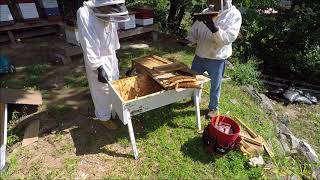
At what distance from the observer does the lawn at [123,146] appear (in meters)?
4.18

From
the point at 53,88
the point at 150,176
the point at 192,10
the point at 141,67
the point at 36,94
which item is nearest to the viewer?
the point at 150,176

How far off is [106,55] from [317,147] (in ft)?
15.6

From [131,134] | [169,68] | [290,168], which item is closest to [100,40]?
[169,68]

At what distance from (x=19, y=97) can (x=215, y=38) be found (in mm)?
3487

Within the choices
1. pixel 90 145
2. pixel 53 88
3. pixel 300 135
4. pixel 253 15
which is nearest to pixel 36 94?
pixel 53 88

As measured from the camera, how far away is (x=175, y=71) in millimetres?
4703

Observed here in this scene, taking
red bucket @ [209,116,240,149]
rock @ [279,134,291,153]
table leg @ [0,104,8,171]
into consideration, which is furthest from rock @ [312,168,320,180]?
table leg @ [0,104,8,171]

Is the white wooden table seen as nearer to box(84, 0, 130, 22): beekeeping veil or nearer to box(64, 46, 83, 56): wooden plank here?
box(84, 0, 130, 22): beekeeping veil

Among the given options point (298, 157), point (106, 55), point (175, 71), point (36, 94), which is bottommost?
point (298, 157)

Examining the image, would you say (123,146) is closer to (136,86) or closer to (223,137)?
(136,86)

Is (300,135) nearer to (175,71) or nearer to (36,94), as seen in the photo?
(175,71)

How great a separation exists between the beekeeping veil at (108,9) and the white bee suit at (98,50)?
151mm

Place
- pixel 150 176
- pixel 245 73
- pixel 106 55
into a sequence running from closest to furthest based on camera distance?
pixel 150 176, pixel 106 55, pixel 245 73

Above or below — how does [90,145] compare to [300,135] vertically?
above
